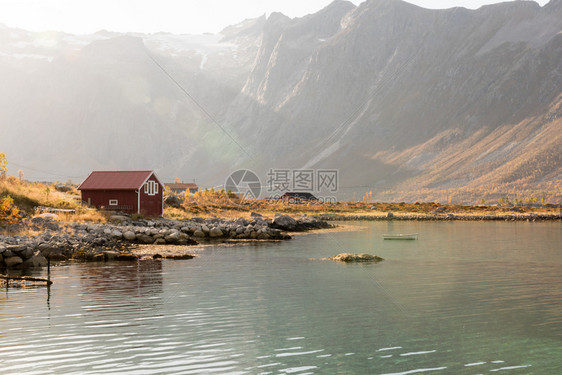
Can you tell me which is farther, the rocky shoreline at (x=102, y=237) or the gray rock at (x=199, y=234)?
the gray rock at (x=199, y=234)

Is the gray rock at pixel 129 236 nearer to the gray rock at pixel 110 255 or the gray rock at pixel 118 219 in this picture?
the gray rock at pixel 118 219

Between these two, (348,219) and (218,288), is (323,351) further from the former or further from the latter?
(348,219)

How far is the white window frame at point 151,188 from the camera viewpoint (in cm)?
5547

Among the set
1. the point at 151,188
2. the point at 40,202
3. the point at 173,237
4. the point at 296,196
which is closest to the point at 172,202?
the point at 151,188

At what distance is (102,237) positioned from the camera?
3950 centimetres

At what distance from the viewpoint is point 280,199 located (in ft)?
408

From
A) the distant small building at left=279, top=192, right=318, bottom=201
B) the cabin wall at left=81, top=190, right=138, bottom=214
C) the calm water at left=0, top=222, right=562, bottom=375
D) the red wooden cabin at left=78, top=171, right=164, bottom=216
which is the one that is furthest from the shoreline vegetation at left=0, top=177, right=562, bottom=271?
the distant small building at left=279, top=192, right=318, bottom=201

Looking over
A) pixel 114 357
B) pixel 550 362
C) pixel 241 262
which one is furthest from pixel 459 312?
pixel 241 262

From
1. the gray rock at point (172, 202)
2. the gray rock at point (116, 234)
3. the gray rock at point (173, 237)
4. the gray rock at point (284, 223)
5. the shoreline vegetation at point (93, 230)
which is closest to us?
the shoreline vegetation at point (93, 230)

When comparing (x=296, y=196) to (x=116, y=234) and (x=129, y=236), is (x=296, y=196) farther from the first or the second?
(x=116, y=234)

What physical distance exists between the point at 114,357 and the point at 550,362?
10.3 m

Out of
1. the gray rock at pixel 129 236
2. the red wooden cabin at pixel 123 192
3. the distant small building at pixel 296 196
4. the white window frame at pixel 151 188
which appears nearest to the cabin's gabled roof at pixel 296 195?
the distant small building at pixel 296 196

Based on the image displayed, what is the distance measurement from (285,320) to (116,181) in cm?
4200

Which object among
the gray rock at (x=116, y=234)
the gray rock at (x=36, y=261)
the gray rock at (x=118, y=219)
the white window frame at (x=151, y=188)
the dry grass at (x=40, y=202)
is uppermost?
the white window frame at (x=151, y=188)
